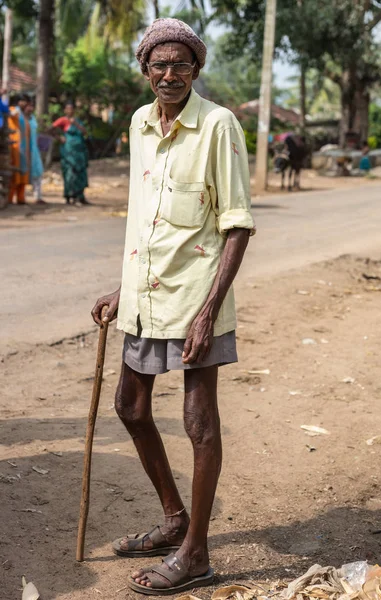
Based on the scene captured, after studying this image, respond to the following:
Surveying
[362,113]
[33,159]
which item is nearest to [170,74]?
[33,159]

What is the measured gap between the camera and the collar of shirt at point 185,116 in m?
2.90

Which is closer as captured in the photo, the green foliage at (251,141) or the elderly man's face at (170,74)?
the elderly man's face at (170,74)

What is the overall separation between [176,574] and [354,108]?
98.4ft

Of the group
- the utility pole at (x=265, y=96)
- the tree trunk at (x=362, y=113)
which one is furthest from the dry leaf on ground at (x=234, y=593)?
the tree trunk at (x=362, y=113)

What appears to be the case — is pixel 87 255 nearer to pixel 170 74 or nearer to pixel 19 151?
pixel 19 151

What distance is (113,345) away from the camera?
6672mm

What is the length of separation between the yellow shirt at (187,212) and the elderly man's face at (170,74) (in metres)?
0.05

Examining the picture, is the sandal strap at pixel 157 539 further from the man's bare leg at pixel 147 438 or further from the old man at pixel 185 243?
the old man at pixel 185 243

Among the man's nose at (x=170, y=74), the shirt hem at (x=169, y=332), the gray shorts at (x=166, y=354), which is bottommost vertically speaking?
the gray shorts at (x=166, y=354)

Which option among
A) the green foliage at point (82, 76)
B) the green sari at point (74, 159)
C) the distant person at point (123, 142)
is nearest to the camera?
the green sari at point (74, 159)

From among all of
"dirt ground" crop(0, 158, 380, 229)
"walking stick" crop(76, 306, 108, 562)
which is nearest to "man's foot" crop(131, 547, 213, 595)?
"walking stick" crop(76, 306, 108, 562)

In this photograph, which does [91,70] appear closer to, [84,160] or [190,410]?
[84,160]

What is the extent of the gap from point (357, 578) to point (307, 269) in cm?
713

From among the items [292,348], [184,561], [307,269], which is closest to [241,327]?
[292,348]
